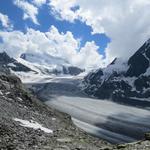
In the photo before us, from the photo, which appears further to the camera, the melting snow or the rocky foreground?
the melting snow

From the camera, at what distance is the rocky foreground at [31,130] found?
131ft

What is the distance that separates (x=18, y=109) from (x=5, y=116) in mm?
6601

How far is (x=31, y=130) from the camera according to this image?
4878 cm

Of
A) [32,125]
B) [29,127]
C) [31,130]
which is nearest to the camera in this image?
[31,130]

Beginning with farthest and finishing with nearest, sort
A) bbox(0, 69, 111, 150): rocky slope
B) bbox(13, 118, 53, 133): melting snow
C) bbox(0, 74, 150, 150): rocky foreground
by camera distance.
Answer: bbox(13, 118, 53, 133): melting snow < bbox(0, 69, 111, 150): rocky slope < bbox(0, 74, 150, 150): rocky foreground

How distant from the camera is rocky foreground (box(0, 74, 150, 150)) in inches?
1571

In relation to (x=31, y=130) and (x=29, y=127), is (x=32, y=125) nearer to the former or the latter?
(x=29, y=127)

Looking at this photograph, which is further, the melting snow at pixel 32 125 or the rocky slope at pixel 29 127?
the melting snow at pixel 32 125

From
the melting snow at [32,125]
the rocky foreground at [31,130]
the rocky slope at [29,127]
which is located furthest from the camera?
the melting snow at [32,125]

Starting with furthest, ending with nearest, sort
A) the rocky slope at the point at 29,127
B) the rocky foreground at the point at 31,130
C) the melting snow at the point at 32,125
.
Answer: the melting snow at the point at 32,125 < the rocky slope at the point at 29,127 < the rocky foreground at the point at 31,130

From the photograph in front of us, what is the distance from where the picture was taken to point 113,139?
172375mm

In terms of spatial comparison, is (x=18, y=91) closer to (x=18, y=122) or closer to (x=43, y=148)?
(x=18, y=122)

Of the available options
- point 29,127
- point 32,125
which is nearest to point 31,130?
point 29,127

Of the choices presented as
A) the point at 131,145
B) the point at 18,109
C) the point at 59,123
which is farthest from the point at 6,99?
the point at 131,145
